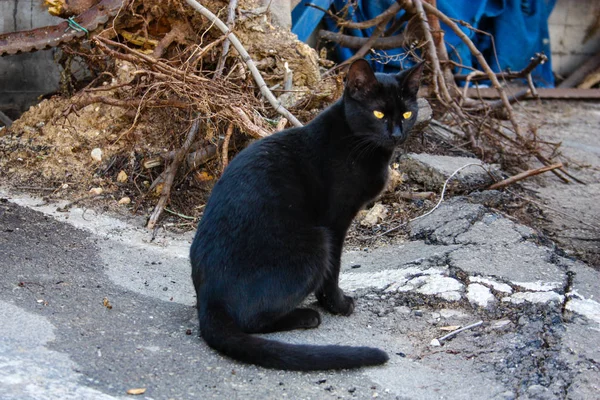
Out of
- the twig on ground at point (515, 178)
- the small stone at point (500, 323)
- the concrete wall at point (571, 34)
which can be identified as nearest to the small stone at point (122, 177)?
the twig on ground at point (515, 178)

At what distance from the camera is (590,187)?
5172 millimetres

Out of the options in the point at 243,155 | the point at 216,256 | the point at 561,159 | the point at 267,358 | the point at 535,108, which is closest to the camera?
the point at 267,358

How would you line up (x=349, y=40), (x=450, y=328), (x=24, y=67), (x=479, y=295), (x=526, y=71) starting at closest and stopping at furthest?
(x=450, y=328) → (x=479, y=295) → (x=24, y=67) → (x=526, y=71) → (x=349, y=40)

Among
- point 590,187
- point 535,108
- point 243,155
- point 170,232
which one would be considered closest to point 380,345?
point 243,155

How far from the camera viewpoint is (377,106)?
2.96 meters

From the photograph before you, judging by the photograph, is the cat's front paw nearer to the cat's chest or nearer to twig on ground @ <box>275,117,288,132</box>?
the cat's chest

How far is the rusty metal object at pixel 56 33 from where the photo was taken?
13.4 ft

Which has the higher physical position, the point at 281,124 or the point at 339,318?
the point at 281,124

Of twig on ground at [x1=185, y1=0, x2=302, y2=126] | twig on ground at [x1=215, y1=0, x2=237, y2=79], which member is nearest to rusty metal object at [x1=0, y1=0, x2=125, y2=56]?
twig on ground at [x1=185, y1=0, x2=302, y2=126]

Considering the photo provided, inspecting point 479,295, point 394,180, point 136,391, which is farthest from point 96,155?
point 479,295

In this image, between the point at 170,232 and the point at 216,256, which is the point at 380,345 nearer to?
the point at 216,256

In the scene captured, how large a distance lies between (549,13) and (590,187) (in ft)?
12.6

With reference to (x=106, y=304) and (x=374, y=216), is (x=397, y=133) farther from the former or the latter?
(x=106, y=304)

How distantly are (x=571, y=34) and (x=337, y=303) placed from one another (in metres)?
7.22
